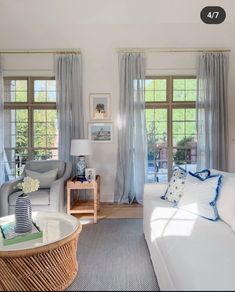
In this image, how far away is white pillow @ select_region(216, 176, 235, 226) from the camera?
8.05 feet

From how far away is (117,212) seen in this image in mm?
4504

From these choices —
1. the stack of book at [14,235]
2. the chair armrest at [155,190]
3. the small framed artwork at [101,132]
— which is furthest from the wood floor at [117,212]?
the stack of book at [14,235]

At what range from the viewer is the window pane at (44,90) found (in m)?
5.13

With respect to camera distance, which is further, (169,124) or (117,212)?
(169,124)

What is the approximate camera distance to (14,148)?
5207 millimetres

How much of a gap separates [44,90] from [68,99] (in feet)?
1.90

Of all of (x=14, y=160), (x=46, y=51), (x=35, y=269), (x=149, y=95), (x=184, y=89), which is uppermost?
(x=46, y=51)

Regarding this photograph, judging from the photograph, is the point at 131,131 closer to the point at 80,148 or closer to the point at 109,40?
the point at 80,148

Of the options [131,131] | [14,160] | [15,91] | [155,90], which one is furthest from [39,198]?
[155,90]

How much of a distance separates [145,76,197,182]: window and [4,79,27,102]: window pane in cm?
239

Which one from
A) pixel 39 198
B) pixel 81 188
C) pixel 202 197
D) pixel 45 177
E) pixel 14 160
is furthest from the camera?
pixel 14 160

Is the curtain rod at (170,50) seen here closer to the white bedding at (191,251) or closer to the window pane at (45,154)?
the window pane at (45,154)

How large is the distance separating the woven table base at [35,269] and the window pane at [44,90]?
3484mm

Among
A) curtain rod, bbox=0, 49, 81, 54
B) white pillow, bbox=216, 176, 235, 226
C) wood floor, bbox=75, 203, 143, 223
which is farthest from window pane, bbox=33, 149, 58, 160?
white pillow, bbox=216, 176, 235, 226
